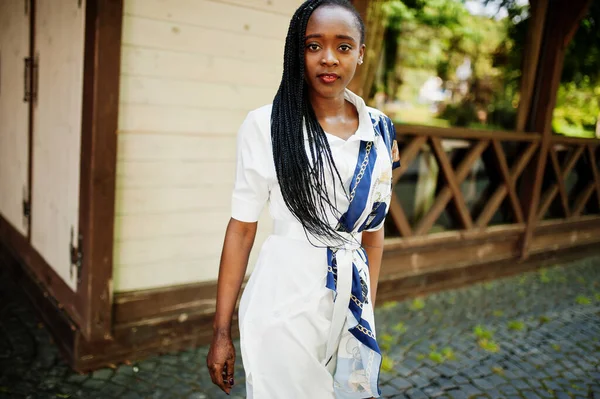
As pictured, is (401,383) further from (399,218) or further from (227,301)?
(227,301)

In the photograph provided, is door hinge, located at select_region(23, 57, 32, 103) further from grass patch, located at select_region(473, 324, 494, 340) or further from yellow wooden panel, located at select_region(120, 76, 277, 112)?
grass patch, located at select_region(473, 324, 494, 340)

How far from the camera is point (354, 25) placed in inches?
58.8

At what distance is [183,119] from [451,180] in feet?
9.25

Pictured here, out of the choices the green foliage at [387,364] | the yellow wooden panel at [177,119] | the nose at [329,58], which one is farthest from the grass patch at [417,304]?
the nose at [329,58]

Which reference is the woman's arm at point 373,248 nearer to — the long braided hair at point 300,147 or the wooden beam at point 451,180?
the long braided hair at point 300,147

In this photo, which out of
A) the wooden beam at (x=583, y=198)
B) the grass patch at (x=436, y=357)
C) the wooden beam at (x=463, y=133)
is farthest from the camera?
the wooden beam at (x=583, y=198)

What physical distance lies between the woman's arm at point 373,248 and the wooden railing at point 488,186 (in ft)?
8.74

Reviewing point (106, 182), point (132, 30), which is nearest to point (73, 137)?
point (106, 182)

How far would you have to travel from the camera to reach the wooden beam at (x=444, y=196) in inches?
188

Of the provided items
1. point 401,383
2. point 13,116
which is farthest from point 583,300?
point 13,116

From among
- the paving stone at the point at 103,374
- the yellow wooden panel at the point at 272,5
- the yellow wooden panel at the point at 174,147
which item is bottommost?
the paving stone at the point at 103,374

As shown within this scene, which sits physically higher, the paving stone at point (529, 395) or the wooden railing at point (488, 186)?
the wooden railing at point (488, 186)

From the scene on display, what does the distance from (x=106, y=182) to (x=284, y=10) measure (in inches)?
62.1

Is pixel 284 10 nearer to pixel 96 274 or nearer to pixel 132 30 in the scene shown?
pixel 132 30
